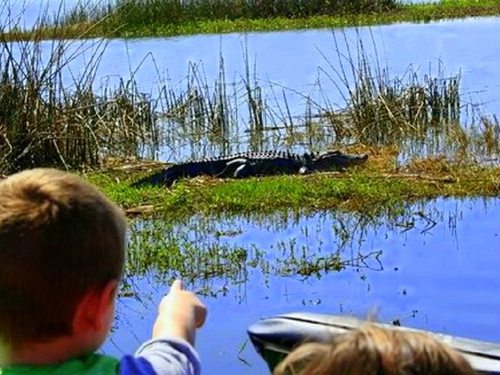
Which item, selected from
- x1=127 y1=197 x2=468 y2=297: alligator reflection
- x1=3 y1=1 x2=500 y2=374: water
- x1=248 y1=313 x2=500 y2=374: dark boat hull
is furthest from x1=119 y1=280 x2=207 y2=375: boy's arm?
x1=127 y1=197 x2=468 y2=297: alligator reflection

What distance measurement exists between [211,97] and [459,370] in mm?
10841

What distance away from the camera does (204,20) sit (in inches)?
913

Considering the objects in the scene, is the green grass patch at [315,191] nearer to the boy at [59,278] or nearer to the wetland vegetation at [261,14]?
the boy at [59,278]

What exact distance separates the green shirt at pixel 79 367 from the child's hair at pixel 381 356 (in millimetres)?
376

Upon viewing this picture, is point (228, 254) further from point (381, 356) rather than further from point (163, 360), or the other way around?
point (381, 356)

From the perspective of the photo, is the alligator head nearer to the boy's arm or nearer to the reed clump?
the boy's arm

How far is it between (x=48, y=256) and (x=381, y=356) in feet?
1.77

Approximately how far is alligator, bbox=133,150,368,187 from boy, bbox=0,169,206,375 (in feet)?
22.7

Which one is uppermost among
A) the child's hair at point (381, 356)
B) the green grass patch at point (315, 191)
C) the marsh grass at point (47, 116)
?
the child's hair at point (381, 356)

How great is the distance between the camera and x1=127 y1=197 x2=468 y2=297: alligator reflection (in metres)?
5.80

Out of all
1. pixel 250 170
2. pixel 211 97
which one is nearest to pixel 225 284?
pixel 250 170

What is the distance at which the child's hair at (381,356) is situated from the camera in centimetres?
126

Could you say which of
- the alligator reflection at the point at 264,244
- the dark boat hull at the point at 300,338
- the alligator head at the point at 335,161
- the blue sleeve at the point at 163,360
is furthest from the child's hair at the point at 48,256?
the alligator head at the point at 335,161

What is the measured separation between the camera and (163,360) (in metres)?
1.66
